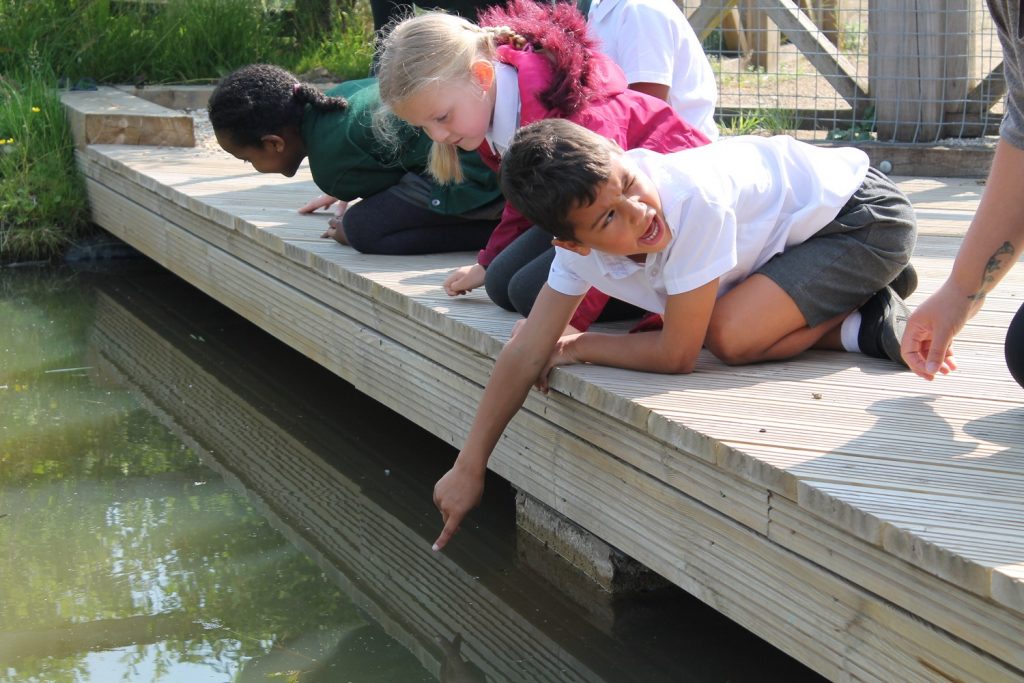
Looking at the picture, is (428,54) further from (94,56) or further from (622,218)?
(94,56)

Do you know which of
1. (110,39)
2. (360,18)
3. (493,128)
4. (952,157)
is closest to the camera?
(493,128)

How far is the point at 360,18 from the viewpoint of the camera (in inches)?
332

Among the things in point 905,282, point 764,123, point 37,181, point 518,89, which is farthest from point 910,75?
point 37,181

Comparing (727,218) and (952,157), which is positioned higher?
(727,218)

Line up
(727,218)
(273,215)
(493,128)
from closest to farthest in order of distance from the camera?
(727,218) → (493,128) → (273,215)

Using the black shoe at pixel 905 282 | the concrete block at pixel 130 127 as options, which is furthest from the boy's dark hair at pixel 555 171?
the concrete block at pixel 130 127

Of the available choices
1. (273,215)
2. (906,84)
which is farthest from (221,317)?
(906,84)

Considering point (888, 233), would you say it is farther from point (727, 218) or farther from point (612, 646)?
point (612, 646)

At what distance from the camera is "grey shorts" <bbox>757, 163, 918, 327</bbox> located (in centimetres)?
241

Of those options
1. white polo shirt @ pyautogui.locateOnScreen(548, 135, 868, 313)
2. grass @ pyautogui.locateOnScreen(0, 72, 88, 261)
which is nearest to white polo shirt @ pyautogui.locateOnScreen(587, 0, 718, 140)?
white polo shirt @ pyautogui.locateOnScreen(548, 135, 868, 313)

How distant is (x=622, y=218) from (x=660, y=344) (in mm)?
319

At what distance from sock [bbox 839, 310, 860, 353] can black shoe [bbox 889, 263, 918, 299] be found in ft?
0.57

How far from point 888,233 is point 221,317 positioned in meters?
3.34

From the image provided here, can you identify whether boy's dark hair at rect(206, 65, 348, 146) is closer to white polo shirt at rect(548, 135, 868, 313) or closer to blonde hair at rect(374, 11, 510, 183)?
blonde hair at rect(374, 11, 510, 183)
